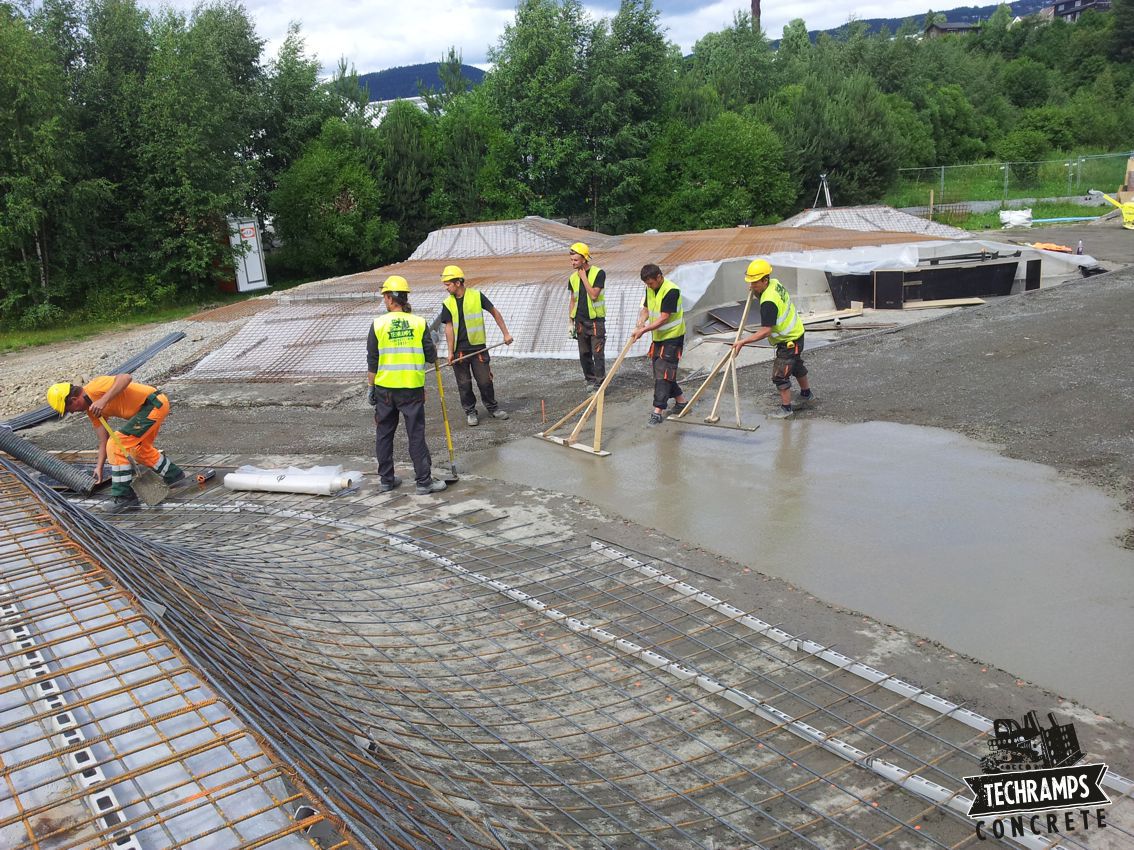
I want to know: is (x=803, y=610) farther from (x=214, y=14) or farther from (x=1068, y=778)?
(x=214, y=14)

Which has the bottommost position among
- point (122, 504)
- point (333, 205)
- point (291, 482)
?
point (122, 504)

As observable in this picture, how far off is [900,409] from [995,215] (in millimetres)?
21674

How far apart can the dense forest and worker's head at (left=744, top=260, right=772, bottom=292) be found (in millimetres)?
14330

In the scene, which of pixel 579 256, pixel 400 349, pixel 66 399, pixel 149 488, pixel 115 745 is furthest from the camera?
pixel 579 256

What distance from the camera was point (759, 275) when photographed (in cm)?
765

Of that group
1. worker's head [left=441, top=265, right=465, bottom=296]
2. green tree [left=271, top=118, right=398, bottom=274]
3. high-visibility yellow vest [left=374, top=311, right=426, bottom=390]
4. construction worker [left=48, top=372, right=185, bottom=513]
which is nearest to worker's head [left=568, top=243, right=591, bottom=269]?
worker's head [left=441, top=265, right=465, bottom=296]

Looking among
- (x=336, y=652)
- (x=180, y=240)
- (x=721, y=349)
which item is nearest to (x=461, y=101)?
(x=180, y=240)

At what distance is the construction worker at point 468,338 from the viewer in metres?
8.41

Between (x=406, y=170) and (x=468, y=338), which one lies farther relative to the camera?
(x=406, y=170)

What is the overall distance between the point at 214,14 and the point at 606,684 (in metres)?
23.2

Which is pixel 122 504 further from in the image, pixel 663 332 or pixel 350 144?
pixel 350 144

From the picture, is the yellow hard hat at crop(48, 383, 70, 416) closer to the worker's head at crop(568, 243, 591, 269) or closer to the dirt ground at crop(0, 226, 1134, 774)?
the dirt ground at crop(0, 226, 1134, 774)

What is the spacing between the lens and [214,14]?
71.8 feet

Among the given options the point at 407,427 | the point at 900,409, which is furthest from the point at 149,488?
Answer: the point at 900,409
